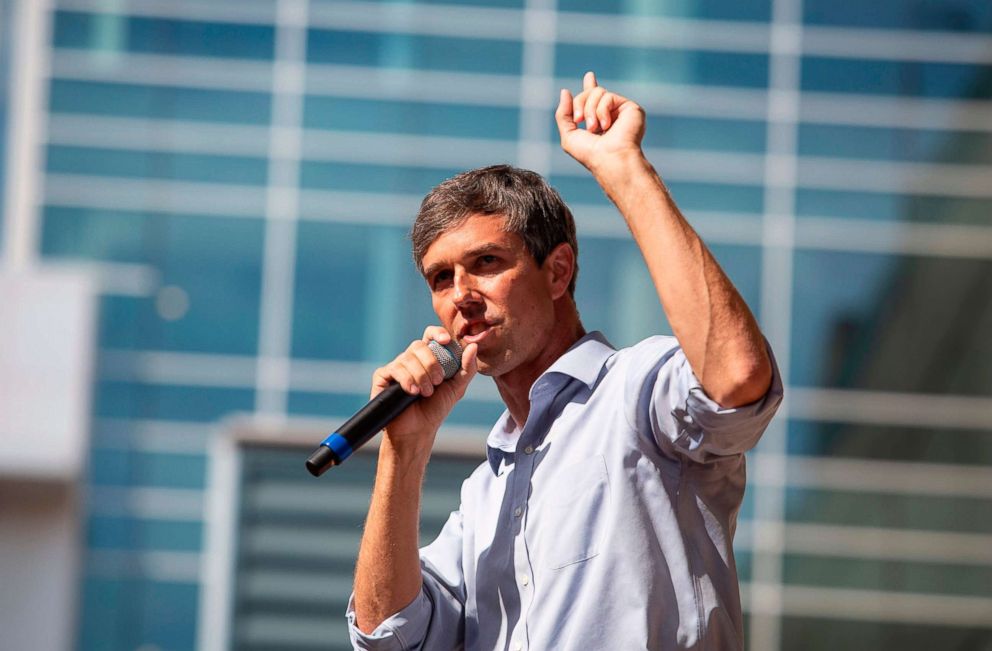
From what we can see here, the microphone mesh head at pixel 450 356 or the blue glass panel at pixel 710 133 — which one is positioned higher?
the blue glass panel at pixel 710 133

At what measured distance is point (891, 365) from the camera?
1319cm

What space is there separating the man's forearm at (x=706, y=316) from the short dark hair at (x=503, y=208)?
39 centimetres

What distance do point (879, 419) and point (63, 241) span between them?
7162 mm

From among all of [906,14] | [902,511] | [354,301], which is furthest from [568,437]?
[906,14]

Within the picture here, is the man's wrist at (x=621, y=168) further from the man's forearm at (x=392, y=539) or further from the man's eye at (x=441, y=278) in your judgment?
the man's forearm at (x=392, y=539)

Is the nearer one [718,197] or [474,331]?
[474,331]

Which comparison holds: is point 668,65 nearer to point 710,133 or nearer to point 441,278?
point 710,133

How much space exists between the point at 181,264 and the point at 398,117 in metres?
2.25

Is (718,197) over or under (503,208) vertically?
over

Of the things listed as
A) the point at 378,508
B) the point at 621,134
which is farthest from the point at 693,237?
the point at 378,508

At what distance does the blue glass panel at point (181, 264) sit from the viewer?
43.2 feet

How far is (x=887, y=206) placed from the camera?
13.4m

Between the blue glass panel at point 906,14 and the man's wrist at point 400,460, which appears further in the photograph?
the blue glass panel at point 906,14

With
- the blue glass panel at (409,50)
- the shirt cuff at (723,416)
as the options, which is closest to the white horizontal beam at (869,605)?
the blue glass panel at (409,50)
